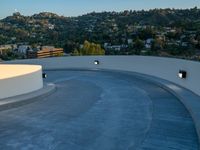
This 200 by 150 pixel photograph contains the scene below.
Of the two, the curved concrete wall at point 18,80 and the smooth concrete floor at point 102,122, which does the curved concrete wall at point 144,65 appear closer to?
the smooth concrete floor at point 102,122

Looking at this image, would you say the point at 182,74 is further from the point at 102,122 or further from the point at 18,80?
the point at 18,80

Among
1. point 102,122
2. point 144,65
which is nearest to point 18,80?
point 102,122

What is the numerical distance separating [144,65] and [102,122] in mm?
6469

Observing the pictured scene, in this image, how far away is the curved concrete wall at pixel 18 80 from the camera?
8445mm

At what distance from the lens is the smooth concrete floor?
507cm

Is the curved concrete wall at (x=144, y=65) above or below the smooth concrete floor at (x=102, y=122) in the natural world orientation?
above

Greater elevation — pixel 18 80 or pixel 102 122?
pixel 18 80

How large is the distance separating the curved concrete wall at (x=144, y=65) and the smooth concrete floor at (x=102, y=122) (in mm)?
683

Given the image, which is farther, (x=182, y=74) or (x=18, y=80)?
(x=182, y=74)

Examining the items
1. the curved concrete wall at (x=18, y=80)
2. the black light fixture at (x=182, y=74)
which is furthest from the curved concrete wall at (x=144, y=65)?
the curved concrete wall at (x=18, y=80)

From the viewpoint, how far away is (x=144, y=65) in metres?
12.4

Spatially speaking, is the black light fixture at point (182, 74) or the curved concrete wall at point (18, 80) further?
the black light fixture at point (182, 74)

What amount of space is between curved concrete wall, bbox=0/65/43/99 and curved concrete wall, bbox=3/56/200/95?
4.14 m

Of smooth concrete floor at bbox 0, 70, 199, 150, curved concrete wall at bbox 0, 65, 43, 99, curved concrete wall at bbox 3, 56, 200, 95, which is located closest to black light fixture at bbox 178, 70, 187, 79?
curved concrete wall at bbox 3, 56, 200, 95
